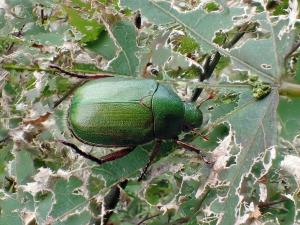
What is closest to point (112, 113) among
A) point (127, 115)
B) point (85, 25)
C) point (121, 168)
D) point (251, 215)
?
point (127, 115)

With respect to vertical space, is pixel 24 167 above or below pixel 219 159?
below

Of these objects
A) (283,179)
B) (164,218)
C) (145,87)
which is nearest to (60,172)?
(145,87)

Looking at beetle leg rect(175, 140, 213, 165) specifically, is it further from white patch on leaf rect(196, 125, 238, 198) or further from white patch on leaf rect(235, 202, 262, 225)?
white patch on leaf rect(235, 202, 262, 225)

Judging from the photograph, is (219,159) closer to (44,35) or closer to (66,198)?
(66,198)

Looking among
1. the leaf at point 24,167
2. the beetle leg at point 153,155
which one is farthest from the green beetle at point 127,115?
the leaf at point 24,167

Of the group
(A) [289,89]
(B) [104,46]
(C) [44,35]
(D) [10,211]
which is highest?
(A) [289,89]

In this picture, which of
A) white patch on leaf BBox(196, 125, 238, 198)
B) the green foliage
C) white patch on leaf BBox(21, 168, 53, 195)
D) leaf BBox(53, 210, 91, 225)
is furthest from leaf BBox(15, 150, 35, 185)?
white patch on leaf BBox(196, 125, 238, 198)

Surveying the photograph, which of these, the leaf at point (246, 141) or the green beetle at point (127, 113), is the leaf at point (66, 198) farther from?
the leaf at point (246, 141)
